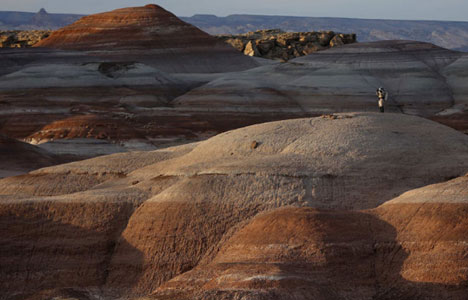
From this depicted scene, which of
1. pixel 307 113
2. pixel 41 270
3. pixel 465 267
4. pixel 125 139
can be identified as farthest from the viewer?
pixel 307 113

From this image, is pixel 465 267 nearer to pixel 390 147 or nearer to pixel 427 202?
pixel 427 202

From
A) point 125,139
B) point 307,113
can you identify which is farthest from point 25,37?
point 125,139

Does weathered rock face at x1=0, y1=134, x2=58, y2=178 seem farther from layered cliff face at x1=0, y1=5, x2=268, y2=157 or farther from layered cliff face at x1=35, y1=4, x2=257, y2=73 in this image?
layered cliff face at x1=35, y1=4, x2=257, y2=73

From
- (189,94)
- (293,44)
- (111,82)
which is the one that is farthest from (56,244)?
(293,44)

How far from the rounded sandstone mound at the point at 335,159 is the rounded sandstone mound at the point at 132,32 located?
142 ft

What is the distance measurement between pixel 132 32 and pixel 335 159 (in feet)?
153

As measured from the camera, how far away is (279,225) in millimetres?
11828

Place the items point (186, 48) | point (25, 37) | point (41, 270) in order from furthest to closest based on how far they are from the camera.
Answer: point (25, 37) → point (186, 48) → point (41, 270)

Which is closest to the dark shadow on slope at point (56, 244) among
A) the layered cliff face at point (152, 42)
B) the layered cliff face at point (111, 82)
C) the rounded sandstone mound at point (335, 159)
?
the rounded sandstone mound at point (335, 159)

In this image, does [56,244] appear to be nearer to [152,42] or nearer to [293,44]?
[152,42]

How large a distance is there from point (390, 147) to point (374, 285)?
353 cm

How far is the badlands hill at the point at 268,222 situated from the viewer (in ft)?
35.7

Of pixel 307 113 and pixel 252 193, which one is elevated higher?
pixel 252 193

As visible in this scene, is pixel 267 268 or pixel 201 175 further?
pixel 201 175
